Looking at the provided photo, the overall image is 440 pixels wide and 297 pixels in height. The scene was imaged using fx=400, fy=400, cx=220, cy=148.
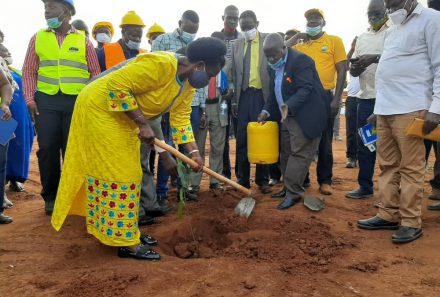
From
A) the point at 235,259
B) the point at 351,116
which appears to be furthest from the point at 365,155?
the point at 235,259

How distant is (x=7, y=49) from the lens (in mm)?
5422

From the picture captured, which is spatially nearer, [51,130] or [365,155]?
[51,130]

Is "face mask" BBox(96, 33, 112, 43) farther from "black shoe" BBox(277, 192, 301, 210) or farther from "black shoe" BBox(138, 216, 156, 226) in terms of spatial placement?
"black shoe" BBox(277, 192, 301, 210)

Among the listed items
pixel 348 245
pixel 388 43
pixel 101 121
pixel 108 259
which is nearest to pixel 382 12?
pixel 388 43

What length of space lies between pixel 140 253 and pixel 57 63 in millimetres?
2109

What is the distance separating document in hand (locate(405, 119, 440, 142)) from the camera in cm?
300

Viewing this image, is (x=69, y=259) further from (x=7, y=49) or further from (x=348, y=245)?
(x=7, y=49)

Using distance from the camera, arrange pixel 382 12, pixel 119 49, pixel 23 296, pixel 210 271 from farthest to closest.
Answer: pixel 382 12, pixel 119 49, pixel 210 271, pixel 23 296

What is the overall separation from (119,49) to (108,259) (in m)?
2.27

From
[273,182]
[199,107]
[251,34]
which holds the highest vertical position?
[251,34]

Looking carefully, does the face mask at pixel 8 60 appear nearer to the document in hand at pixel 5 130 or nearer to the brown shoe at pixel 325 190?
the document in hand at pixel 5 130

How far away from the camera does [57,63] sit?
391 centimetres

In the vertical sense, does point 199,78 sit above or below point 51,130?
above

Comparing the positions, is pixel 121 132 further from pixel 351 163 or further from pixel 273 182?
pixel 351 163
